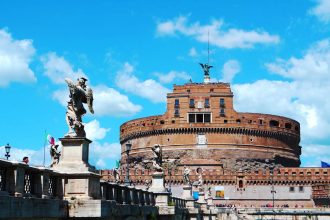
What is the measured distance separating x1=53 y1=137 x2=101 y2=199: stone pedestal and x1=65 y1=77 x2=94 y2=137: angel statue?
275 millimetres

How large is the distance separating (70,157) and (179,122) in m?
91.3

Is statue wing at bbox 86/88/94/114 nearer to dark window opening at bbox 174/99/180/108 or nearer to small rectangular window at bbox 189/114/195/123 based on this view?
small rectangular window at bbox 189/114/195/123

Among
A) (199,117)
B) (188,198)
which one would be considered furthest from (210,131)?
(188,198)

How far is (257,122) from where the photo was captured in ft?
354

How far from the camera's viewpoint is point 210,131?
104438mm

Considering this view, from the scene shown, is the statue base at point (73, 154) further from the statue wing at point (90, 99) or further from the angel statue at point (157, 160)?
the angel statue at point (157, 160)

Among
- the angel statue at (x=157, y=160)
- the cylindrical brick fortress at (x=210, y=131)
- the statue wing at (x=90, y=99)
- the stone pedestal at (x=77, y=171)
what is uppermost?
the cylindrical brick fortress at (x=210, y=131)

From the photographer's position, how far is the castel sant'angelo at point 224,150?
320ft

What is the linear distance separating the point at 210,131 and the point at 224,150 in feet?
15.5

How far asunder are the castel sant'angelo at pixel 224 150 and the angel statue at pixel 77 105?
82321 mm

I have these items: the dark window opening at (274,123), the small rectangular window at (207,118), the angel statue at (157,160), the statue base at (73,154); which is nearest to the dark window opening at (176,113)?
the small rectangular window at (207,118)

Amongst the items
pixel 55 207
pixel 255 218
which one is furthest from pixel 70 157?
pixel 255 218

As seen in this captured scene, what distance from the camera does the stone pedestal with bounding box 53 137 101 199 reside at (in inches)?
524

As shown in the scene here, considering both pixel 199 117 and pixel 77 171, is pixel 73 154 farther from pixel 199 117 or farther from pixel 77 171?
pixel 199 117
